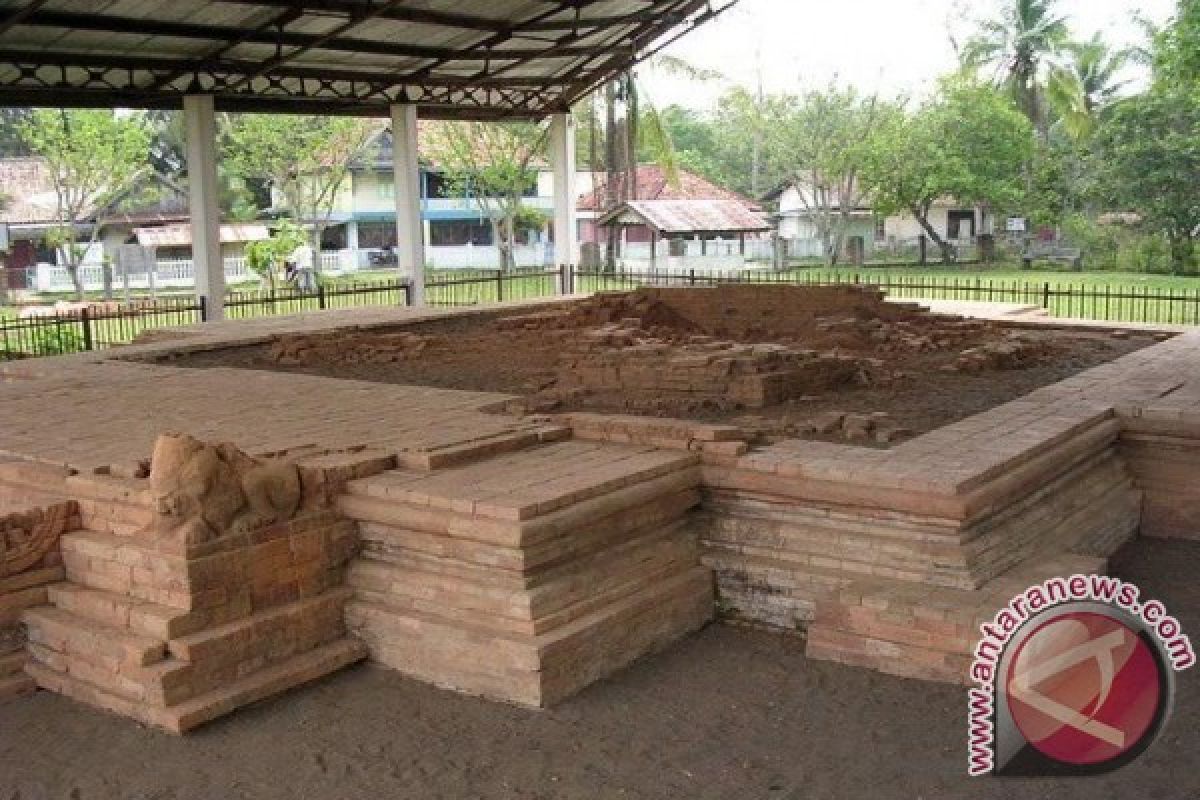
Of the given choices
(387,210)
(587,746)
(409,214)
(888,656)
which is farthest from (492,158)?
(587,746)

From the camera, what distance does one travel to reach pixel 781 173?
106 ft

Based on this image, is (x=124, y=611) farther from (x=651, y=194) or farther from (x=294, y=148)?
(x=651, y=194)

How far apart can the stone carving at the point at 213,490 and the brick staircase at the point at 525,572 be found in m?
0.34

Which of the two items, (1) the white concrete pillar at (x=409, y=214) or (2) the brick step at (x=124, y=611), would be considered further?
(1) the white concrete pillar at (x=409, y=214)

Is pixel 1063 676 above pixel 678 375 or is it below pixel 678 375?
below

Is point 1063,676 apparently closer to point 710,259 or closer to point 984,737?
point 984,737

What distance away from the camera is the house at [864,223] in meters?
31.6

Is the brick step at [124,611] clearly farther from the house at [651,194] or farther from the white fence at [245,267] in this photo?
the house at [651,194]

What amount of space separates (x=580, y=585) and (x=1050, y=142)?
1182 inches

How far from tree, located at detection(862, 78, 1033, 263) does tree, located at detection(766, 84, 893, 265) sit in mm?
980

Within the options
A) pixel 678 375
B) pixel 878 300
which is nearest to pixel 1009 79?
pixel 878 300

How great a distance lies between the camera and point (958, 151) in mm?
27375

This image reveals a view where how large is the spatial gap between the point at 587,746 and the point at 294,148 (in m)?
24.5

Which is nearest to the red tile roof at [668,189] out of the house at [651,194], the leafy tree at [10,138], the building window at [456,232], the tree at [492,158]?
the house at [651,194]
